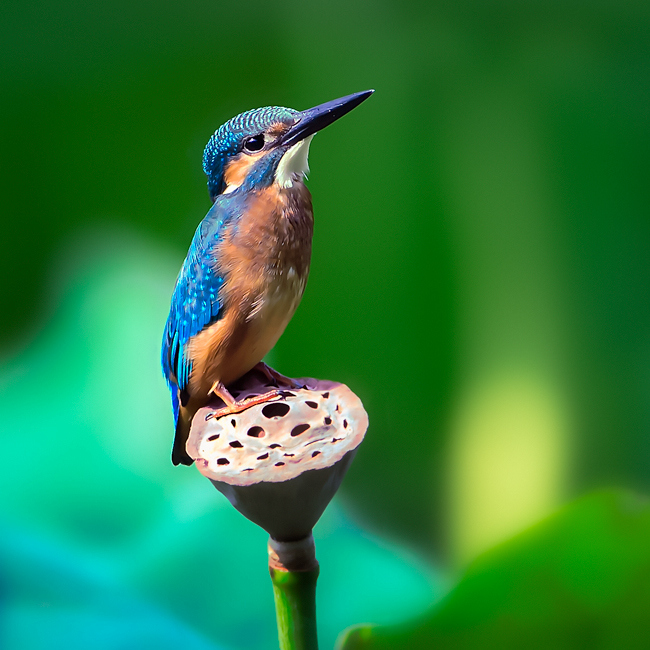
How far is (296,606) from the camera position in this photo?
27.2 inches

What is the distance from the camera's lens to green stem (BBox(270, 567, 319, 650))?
68 centimetres

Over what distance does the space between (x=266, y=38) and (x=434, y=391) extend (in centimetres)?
71

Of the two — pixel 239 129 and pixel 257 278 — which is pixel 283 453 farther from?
pixel 239 129

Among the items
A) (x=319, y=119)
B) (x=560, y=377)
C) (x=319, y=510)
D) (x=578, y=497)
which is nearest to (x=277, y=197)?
(x=319, y=119)

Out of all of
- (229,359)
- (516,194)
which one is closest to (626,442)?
(516,194)

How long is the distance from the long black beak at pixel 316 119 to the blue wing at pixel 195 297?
0.36 ft

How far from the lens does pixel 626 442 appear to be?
→ 1.22 metres

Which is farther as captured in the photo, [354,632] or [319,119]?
[354,632]

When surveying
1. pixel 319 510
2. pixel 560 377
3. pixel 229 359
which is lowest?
pixel 560 377

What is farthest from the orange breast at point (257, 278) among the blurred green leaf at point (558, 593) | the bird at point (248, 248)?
the blurred green leaf at point (558, 593)

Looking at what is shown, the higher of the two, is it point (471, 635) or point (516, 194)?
point (516, 194)

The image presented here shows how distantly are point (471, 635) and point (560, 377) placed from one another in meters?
0.49

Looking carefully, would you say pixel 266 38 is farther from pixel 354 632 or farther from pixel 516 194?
pixel 354 632

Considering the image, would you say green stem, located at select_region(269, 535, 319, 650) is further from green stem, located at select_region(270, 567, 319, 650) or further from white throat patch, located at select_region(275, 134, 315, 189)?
white throat patch, located at select_region(275, 134, 315, 189)
